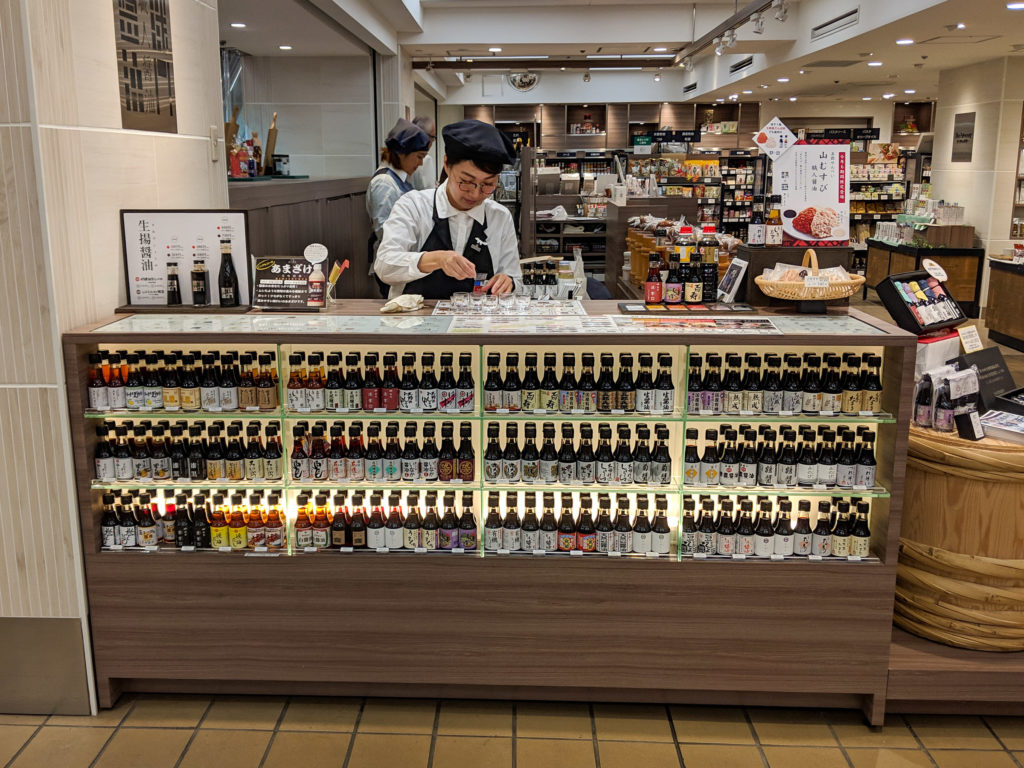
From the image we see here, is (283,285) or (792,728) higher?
(283,285)

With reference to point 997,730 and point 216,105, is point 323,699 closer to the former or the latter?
point 997,730

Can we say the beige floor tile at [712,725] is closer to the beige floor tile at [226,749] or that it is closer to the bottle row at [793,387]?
the bottle row at [793,387]

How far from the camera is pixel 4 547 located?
2.95 meters

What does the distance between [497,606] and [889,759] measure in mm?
1353

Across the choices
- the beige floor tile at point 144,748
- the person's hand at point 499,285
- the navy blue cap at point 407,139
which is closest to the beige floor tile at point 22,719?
the beige floor tile at point 144,748

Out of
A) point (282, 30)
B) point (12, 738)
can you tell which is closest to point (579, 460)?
point (12, 738)

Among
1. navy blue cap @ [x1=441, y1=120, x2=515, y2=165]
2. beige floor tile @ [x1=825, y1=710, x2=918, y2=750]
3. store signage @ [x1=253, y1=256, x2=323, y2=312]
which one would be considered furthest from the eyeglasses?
beige floor tile @ [x1=825, y1=710, x2=918, y2=750]

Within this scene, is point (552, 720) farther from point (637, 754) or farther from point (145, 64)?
point (145, 64)

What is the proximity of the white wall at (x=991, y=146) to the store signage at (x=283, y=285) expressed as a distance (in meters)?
10.5

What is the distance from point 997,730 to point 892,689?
39 cm

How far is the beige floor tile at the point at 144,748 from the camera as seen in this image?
2.75m

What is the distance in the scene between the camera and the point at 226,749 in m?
2.82

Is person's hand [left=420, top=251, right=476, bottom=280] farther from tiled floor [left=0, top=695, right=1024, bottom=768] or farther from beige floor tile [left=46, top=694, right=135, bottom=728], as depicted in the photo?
beige floor tile [left=46, top=694, right=135, bottom=728]

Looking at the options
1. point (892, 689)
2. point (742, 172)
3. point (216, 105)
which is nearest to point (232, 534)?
point (216, 105)
